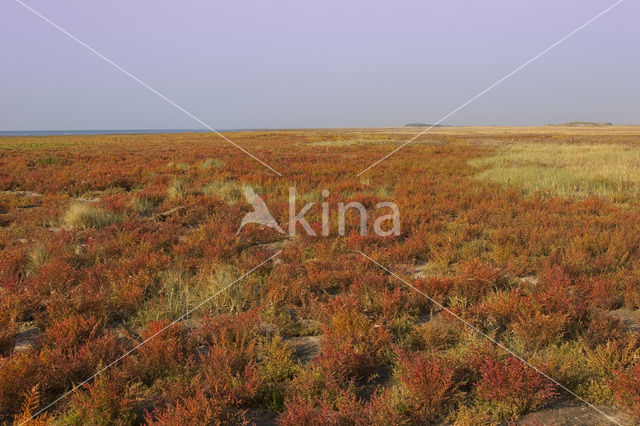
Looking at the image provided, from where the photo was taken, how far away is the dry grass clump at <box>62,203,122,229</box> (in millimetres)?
8297

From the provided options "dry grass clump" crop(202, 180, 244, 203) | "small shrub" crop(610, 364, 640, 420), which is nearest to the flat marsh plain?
"small shrub" crop(610, 364, 640, 420)

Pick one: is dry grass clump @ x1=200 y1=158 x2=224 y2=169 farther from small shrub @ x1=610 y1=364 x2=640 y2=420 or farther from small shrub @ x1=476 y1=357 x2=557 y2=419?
small shrub @ x1=610 y1=364 x2=640 y2=420

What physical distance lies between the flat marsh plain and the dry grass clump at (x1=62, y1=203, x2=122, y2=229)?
3 cm

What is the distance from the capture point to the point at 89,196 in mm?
12148

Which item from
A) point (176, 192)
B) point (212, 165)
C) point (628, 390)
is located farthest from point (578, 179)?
point (212, 165)

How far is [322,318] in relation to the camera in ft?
14.2

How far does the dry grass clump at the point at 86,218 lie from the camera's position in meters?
8.30

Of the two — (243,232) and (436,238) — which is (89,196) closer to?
(243,232)

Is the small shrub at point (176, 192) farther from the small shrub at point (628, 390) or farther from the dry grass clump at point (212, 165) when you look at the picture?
the small shrub at point (628, 390)

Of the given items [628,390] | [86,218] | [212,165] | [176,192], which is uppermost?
[212,165]

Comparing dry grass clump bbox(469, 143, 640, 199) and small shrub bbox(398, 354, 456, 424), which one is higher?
dry grass clump bbox(469, 143, 640, 199)

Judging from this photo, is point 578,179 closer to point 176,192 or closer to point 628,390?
point 628,390

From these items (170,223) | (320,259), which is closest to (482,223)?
(320,259)

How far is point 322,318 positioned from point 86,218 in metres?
6.70
